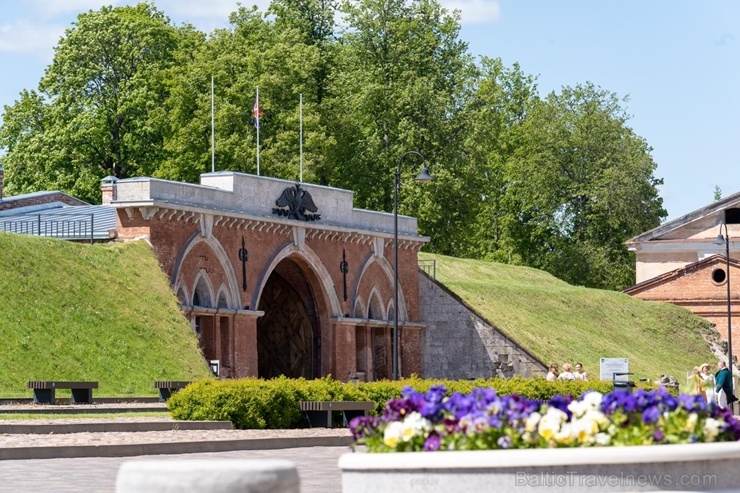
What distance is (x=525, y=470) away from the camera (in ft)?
36.5

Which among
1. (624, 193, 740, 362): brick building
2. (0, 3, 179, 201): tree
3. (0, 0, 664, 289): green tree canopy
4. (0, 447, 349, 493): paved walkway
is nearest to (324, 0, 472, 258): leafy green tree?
(0, 0, 664, 289): green tree canopy

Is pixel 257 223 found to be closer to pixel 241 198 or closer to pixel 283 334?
pixel 241 198

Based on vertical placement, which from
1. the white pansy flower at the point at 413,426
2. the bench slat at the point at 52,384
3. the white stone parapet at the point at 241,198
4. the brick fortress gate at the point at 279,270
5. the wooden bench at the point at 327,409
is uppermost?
the white stone parapet at the point at 241,198

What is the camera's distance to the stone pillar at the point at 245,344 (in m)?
47.6

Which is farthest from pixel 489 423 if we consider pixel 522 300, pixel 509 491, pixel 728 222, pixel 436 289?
pixel 728 222

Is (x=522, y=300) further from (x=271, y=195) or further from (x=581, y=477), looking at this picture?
(x=581, y=477)

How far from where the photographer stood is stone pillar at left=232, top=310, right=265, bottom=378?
47625 millimetres

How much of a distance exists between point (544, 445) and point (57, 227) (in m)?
38.8

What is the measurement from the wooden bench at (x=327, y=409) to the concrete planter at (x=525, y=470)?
1765 cm

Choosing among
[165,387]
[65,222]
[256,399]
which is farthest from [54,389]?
[65,222]

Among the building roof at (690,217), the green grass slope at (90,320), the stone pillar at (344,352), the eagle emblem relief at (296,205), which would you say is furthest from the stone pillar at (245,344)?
the building roof at (690,217)

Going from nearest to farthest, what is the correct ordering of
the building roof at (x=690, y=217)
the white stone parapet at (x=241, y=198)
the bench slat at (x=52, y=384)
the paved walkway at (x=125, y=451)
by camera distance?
the paved walkway at (x=125, y=451), the bench slat at (x=52, y=384), the white stone parapet at (x=241, y=198), the building roof at (x=690, y=217)

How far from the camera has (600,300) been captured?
69.3m

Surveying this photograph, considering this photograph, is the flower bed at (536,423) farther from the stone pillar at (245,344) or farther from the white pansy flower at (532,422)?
the stone pillar at (245,344)
